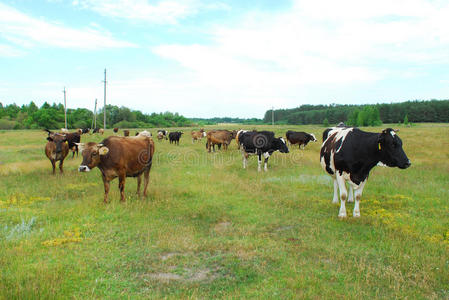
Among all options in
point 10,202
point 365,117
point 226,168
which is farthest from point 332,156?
point 365,117

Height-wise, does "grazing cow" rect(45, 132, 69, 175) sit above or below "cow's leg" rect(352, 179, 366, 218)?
above

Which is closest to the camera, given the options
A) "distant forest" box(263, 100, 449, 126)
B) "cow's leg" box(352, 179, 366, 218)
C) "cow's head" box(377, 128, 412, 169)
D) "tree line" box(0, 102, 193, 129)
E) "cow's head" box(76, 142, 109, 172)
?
"cow's head" box(377, 128, 412, 169)

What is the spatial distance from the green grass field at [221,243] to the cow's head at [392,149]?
1502mm

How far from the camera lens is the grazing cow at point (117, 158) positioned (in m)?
8.61

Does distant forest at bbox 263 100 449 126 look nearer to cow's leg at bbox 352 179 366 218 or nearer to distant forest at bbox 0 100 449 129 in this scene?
distant forest at bbox 0 100 449 129

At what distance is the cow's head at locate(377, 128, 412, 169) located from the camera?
746cm

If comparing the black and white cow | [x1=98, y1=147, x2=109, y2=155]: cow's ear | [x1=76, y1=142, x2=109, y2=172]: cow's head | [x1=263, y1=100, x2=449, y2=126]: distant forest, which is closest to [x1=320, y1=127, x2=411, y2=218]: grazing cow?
[x1=98, y1=147, x2=109, y2=155]: cow's ear

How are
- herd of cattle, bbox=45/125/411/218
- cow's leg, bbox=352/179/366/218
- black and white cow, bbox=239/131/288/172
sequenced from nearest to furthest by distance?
herd of cattle, bbox=45/125/411/218 < cow's leg, bbox=352/179/366/218 < black and white cow, bbox=239/131/288/172

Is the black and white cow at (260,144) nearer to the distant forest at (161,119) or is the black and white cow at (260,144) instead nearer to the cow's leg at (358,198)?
the cow's leg at (358,198)

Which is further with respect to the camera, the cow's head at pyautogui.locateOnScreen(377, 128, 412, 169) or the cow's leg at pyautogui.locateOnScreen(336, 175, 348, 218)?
the cow's leg at pyautogui.locateOnScreen(336, 175, 348, 218)

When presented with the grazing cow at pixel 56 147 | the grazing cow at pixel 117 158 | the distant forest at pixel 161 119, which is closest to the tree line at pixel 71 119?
the distant forest at pixel 161 119

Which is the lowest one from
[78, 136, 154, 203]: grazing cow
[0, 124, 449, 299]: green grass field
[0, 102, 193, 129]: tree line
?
[0, 124, 449, 299]: green grass field

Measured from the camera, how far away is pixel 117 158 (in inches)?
355

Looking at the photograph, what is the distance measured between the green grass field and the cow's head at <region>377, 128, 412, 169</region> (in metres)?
1.50
